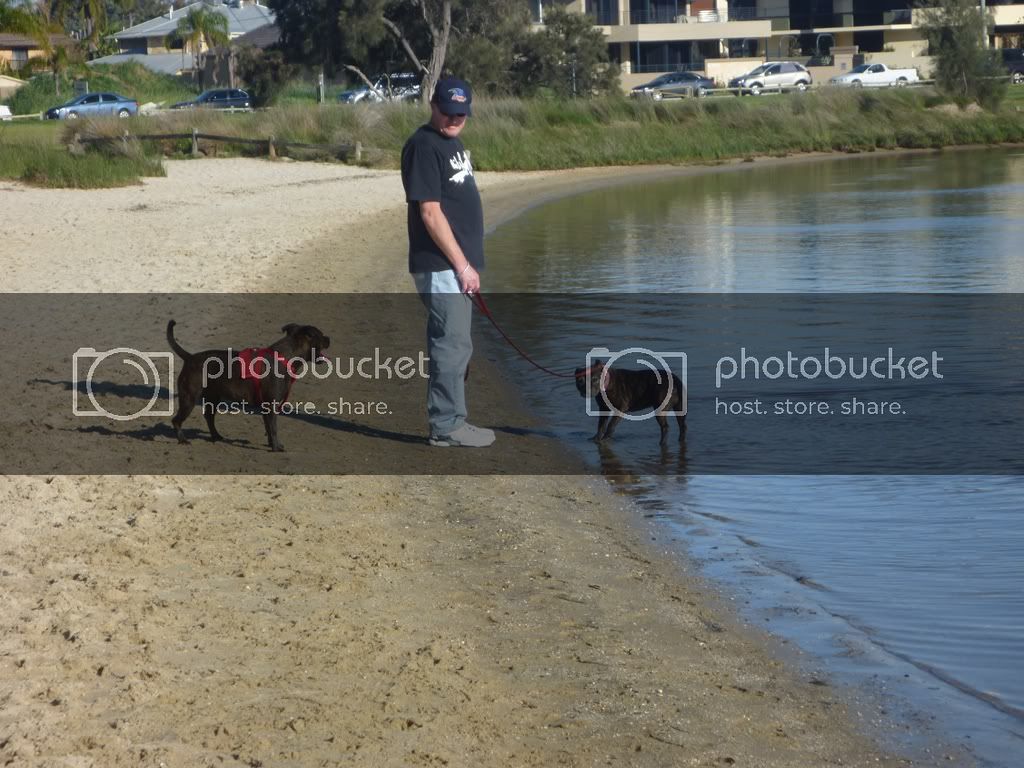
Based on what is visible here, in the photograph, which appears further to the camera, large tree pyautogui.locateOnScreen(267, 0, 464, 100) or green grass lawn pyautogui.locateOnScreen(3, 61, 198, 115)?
green grass lawn pyautogui.locateOnScreen(3, 61, 198, 115)

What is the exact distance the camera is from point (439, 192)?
796cm

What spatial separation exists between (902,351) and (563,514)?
6.55m

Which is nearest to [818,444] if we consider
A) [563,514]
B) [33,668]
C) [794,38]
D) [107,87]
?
[563,514]

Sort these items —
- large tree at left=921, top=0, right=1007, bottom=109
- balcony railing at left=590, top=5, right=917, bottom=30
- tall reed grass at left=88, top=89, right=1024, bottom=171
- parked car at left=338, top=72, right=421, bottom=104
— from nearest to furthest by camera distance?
tall reed grass at left=88, top=89, right=1024, bottom=171, parked car at left=338, top=72, right=421, bottom=104, large tree at left=921, top=0, right=1007, bottom=109, balcony railing at left=590, top=5, right=917, bottom=30

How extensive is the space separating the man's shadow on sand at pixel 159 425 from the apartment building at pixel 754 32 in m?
72.2

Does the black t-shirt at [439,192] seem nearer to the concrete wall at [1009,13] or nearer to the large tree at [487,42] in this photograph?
the large tree at [487,42]

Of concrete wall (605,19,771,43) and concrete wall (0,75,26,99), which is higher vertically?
concrete wall (605,19,771,43)

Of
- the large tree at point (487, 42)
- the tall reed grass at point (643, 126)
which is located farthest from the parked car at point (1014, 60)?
the large tree at point (487, 42)

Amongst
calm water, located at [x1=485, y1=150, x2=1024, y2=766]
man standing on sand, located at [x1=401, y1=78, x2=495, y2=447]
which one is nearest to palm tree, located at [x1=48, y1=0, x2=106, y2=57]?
calm water, located at [x1=485, y1=150, x2=1024, y2=766]

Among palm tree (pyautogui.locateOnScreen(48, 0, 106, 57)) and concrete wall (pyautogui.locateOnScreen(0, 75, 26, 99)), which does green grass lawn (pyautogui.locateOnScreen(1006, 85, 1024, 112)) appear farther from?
concrete wall (pyautogui.locateOnScreen(0, 75, 26, 99))

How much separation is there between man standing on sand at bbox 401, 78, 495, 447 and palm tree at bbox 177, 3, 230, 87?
79635 millimetres

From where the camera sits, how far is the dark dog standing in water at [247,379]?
27.7 ft

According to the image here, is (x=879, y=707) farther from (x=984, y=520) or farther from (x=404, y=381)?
(x=404, y=381)

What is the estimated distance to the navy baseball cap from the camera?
25.5ft
